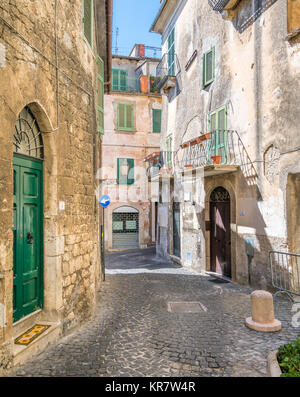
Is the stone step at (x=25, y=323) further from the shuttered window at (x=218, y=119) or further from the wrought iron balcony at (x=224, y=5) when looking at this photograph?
the wrought iron balcony at (x=224, y=5)

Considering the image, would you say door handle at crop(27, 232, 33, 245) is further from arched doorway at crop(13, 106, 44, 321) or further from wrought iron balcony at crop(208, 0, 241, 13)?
wrought iron balcony at crop(208, 0, 241, 13)

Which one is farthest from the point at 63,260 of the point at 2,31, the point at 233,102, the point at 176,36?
the point at 176,36

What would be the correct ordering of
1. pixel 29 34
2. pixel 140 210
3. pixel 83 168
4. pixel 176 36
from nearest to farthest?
pixel 29 34
pixel 83 168
pixel 176 36
pixel 140 210

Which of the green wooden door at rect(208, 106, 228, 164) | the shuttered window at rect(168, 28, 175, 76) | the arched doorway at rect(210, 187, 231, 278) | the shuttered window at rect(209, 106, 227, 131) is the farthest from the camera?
the shuttered window at rect(168, 28, 175, 76)

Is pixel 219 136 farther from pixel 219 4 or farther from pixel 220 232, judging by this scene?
pixel 219 4

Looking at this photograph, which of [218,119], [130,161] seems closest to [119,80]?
[130,161]

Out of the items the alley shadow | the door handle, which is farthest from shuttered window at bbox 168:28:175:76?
the door handle

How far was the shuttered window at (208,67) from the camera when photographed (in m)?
10.9

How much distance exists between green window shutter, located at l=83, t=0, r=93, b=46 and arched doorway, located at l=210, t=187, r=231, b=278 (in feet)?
19.8

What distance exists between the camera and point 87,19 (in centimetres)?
699

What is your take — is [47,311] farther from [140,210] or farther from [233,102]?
[140,210]

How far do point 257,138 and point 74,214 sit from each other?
5267 mm

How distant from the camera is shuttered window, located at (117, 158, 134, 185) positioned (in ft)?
66.4

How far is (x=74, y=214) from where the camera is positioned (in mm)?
5988
